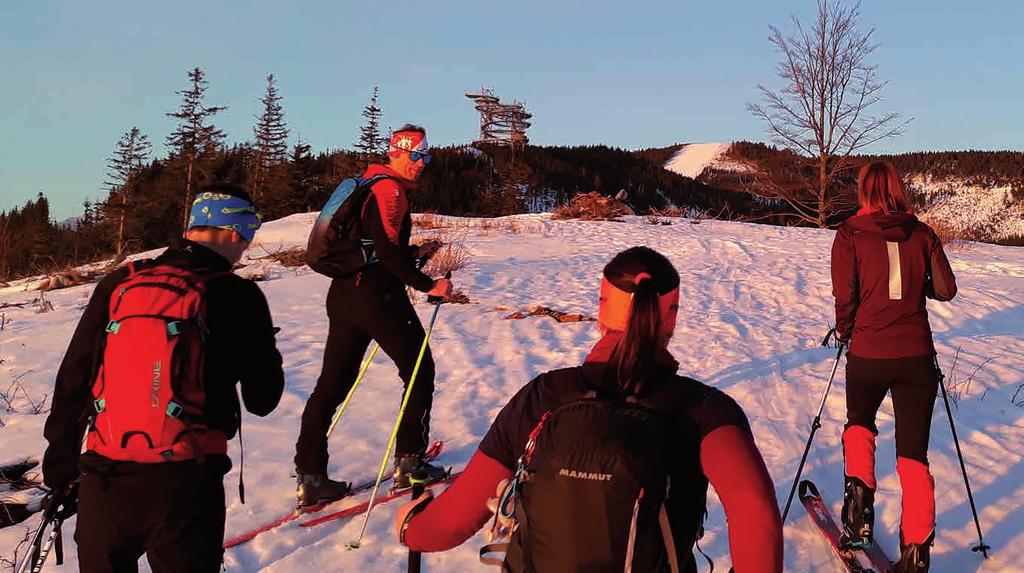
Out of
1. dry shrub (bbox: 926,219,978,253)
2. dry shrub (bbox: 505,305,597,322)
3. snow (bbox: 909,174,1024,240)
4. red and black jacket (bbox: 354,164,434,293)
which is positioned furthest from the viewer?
snow (bbox: 909,174,1024,240)

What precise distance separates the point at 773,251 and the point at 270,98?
41969 millimetres

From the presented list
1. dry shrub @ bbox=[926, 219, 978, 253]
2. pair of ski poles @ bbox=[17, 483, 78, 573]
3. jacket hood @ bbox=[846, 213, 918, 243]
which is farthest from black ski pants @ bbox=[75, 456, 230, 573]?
dry shrub @ bbox=[926, 219, 978, 253]

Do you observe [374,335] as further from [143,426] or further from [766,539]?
[766,539]

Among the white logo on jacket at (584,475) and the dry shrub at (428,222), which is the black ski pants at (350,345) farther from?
the dry shrub at (428,222)

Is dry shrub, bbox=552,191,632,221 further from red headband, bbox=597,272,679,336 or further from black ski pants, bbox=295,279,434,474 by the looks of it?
red headband, bbox=597,272,679,336

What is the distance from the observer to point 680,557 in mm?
1561

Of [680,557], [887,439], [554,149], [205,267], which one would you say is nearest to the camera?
[680,557]

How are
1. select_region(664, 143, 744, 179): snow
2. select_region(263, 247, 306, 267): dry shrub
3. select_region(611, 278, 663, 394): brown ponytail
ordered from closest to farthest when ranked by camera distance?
select_region(611, 278, 663, 394): brown ponytail
select_region(263, 247, 306, 267): dry shrub
select_region(664, 143, 744, 179): snow

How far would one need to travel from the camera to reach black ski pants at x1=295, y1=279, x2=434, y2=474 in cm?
391

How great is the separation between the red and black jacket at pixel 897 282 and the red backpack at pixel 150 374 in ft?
10.7

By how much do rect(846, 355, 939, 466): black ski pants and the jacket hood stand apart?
641mm

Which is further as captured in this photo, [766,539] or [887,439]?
[887,439]

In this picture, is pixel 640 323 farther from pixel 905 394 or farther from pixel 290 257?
pixel 290 257

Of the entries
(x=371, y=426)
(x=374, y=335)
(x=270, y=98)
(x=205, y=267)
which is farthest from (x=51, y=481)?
(x=270, y=98)
